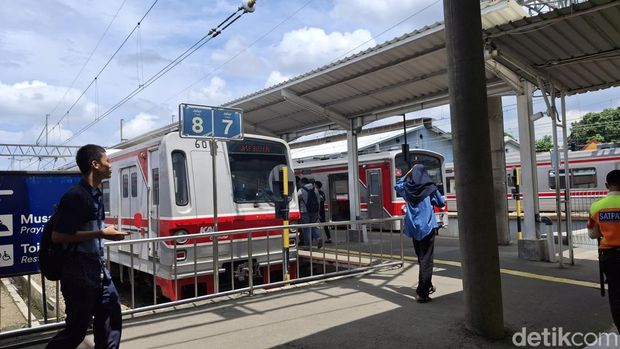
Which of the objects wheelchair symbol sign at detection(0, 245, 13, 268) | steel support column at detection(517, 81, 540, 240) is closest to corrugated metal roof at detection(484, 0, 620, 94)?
steel support column at detection(517, 81, 540, 240)

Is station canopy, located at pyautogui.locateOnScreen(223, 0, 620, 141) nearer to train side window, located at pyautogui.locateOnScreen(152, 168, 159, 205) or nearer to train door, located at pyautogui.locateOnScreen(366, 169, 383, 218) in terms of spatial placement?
train door, located at pyautogui.locateOnScreen(366, 169, 383, 218)

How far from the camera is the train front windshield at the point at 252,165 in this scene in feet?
27.2

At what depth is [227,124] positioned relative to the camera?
7.25 m

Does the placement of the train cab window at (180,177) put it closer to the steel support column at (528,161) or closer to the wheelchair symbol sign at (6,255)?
the wheelchair symbol sign at (6,255)

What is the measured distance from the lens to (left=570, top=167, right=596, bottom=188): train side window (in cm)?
2021

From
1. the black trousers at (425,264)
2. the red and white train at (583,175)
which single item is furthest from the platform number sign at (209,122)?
the red and white train at (583,175)

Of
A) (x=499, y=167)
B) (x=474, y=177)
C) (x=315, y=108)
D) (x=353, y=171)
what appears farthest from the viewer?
(x=353, y=171)

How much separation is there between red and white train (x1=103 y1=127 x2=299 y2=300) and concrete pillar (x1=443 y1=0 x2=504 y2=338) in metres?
3.59

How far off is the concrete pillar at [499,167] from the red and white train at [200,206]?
18.8 ft

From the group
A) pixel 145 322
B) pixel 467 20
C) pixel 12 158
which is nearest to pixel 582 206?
pixel 467 20

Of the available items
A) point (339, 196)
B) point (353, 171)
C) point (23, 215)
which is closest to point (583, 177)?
point (339, 196)

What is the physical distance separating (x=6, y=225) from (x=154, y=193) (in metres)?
3.04

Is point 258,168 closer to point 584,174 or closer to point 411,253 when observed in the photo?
point 411,253

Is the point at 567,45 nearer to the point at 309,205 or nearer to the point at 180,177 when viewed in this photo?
the point at 180,177
